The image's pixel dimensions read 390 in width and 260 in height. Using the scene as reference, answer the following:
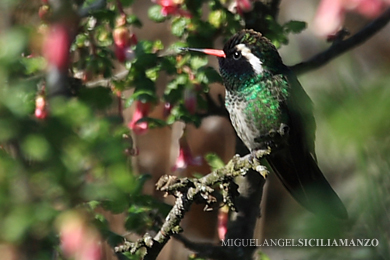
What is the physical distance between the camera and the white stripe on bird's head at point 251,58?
254 centimetres

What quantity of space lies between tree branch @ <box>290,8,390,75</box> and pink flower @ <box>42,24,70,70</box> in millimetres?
1204

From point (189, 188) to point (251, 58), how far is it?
3.14 feet

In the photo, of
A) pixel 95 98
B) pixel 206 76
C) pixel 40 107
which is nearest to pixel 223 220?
pixel 206 76

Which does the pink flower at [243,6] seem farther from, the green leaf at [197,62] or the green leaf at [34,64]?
the green leaf at [34,64]

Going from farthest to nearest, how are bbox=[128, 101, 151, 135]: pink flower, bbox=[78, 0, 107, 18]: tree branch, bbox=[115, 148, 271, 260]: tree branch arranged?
1. bbox=[128, 101, 151, 135]: pink flower
2. bbox=[78, 0, 107, 18]: tree branch
3. bbox=[115, 148, 271, 260]: tree branch

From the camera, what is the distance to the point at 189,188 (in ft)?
6.10

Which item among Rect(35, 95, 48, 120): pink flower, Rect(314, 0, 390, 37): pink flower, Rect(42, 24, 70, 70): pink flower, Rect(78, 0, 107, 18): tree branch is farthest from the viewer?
Rect(78, 0, 107, 18): tree branch

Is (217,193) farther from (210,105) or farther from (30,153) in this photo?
(30,153)

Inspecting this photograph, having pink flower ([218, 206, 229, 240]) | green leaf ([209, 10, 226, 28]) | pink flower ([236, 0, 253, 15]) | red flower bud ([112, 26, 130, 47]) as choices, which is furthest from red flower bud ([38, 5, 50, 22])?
pink flower ([218, 206, 229, 240])

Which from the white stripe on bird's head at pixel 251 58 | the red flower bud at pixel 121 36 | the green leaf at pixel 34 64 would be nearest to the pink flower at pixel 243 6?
the white stripe on bird's head at pixel 251 58

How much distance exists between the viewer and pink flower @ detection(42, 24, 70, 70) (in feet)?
5.12

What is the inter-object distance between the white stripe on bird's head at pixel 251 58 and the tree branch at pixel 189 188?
0.79 m

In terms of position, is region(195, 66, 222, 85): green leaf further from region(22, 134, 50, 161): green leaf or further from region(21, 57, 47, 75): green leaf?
region(22, 134, 50, 161): green leaf

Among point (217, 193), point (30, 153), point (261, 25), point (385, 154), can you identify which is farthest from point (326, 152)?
point (261, 25)
